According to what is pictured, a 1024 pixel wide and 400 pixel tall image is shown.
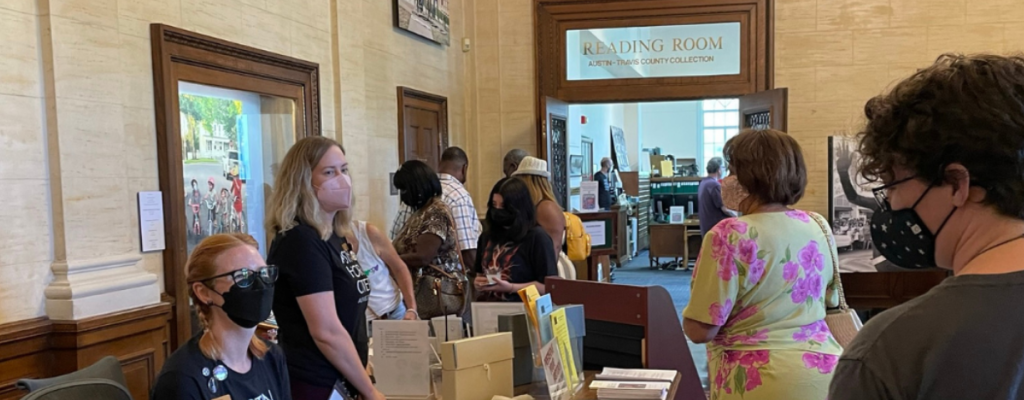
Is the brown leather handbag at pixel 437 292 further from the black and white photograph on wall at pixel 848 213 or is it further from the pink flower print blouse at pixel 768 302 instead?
the black and white photograph on wall at pixel 848 213

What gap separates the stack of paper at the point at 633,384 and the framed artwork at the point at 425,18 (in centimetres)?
385

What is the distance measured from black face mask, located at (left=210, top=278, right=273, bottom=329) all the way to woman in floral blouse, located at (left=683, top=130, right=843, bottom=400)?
1108 mm

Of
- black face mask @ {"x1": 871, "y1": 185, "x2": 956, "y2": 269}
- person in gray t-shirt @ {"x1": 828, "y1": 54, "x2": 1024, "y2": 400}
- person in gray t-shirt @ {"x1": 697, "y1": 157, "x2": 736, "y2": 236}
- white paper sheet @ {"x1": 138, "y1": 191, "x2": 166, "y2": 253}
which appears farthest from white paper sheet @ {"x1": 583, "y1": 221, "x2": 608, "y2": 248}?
person in gray t-shirt @ {"x1": 828, "y1": 54, "x2": 1024, "y2": 400}

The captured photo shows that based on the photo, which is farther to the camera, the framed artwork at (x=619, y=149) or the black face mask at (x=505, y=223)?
the framed artwork at (x=619, y=149)

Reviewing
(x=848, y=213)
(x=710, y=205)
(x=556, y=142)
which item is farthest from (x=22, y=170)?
(x=710, y=205)

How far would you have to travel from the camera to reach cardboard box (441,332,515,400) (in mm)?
1908

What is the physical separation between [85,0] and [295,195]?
138 cm

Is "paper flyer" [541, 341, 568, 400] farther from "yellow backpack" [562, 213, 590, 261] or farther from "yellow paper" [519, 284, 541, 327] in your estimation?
"yellow backpack" [562, 213, 590, 261]

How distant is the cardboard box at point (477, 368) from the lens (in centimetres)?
191

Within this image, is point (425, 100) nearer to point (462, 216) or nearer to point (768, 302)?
point (462, 216)

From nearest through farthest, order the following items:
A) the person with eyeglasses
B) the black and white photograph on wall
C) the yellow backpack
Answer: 1. the person with eyeglasses
2. the yellow backpack
3. the black and white photograph on wall

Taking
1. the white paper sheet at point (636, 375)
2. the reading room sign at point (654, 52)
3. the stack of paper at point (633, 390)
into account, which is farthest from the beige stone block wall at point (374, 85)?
the stack of paper at point (633, 390)

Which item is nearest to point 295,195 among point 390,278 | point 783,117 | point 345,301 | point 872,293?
point 345,301

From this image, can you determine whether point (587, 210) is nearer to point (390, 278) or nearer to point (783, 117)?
point (783, 117)
